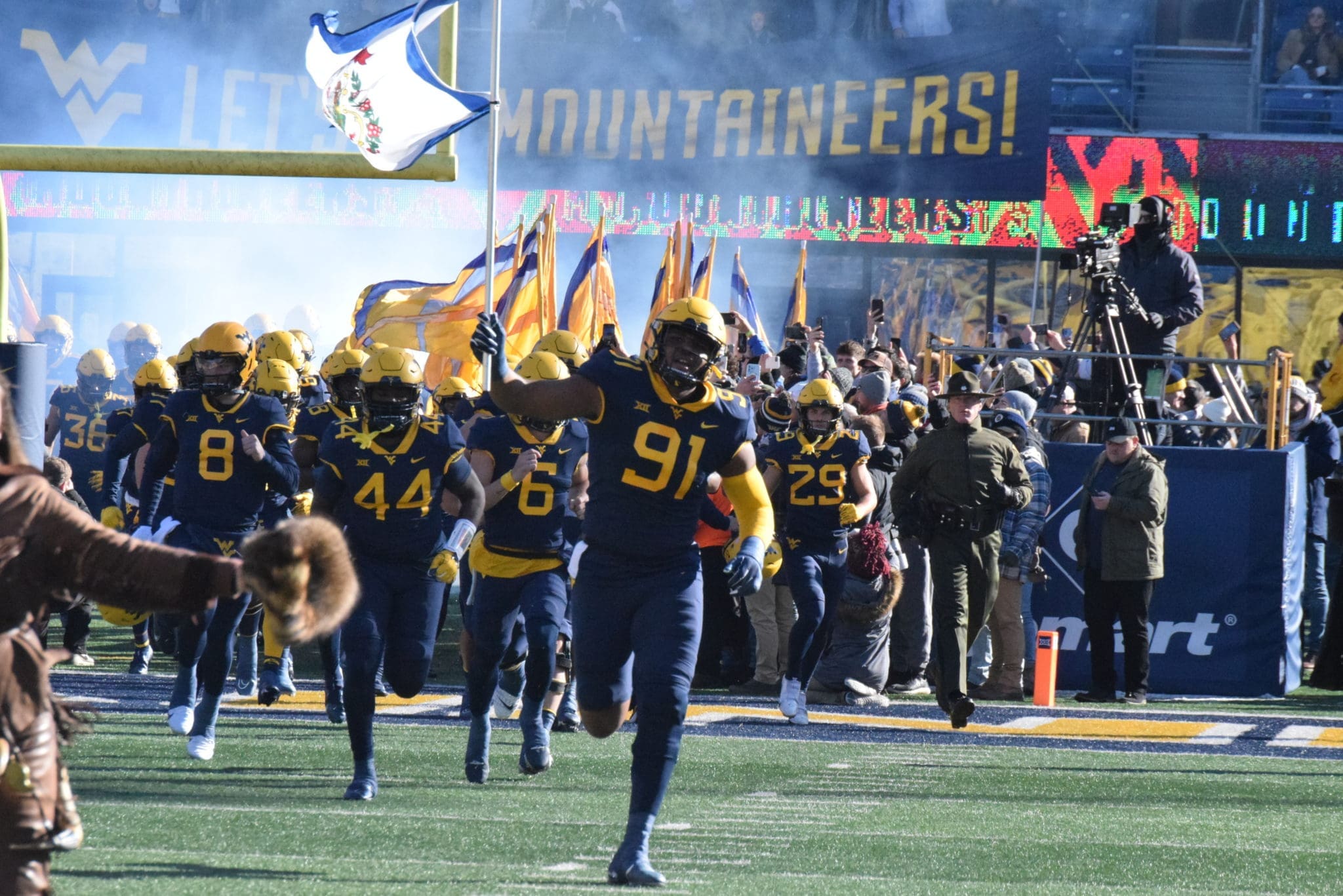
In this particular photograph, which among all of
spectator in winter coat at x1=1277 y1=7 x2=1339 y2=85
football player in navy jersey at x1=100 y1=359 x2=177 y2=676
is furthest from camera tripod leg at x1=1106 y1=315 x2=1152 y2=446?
spectator in winter coat at x1=1277 y1=7 x2=1339 y2=85

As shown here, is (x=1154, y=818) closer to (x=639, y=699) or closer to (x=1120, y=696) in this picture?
(x=639, y=699)

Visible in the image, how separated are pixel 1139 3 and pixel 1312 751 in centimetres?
1964

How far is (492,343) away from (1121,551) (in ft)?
23.2

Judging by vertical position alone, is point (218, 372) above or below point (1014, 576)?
above

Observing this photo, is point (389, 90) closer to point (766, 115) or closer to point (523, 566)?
point (523, 566)

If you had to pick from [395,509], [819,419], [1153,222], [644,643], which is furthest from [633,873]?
[1153,222]

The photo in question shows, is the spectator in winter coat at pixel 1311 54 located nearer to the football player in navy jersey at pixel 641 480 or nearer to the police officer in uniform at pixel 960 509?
the police officer in uniform at pixel 960 509

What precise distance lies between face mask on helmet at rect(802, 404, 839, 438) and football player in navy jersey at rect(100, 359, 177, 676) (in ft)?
11.7

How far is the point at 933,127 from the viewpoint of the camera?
80.6 ft

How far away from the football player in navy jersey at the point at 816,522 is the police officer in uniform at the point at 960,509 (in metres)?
0.28

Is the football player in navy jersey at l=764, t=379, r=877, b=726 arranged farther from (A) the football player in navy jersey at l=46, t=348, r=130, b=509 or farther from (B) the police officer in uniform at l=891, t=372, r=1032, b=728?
(A) the football player in navy jersey at l=46, t=348, r=130, b=509

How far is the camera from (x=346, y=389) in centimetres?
1087

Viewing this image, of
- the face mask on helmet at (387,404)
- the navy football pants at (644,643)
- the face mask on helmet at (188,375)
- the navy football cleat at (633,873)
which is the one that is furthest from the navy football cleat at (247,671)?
the navy football cleat at (633,873)

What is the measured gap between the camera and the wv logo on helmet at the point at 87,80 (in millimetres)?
12453
